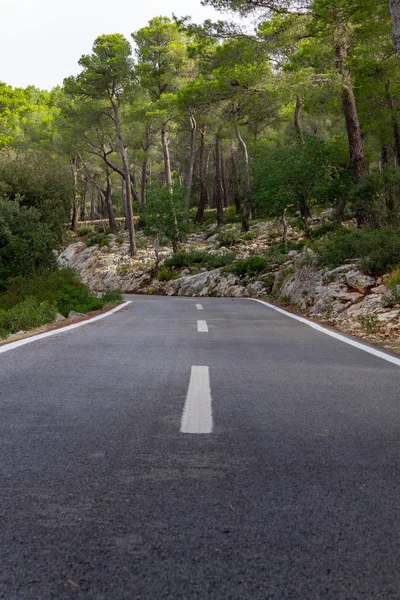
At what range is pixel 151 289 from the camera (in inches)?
1126

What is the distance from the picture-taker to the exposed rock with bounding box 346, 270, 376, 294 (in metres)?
12.6

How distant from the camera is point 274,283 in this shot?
21344mm

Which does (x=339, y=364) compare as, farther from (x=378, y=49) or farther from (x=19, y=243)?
A: (x=378, y=49)

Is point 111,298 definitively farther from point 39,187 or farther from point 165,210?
point 165,210

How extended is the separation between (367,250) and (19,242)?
12346mm

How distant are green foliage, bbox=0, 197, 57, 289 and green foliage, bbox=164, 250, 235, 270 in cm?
1106

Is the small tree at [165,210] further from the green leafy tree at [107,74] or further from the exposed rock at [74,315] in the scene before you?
the exposed rock at [74,315]

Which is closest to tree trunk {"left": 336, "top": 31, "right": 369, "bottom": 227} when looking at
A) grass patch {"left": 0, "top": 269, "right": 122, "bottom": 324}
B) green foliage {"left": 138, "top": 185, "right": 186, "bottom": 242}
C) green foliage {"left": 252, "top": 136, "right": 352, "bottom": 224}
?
green foliage {"left": 252, "top": 136, "right": 352, "bottom": 224}

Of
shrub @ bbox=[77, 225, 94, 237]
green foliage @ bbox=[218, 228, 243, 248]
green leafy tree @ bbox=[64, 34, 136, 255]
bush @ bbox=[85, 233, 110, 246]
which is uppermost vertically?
green leafy tree @ bbox=[64, 34, 136, 255]

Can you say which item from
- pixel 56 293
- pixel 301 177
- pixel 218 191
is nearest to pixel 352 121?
pixel 301 177

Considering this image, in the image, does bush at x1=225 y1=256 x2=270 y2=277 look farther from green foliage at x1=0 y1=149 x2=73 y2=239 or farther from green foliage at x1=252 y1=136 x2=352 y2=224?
green foliage at x1=0 y1=149 x2=73 y2=239

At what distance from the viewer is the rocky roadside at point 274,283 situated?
10.7 meters

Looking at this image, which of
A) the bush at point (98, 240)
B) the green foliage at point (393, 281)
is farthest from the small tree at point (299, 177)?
the bush at point (98, 240)

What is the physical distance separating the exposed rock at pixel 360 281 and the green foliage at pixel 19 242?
38.7 feet
